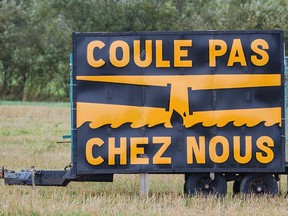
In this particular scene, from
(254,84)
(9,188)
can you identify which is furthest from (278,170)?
(9,188)

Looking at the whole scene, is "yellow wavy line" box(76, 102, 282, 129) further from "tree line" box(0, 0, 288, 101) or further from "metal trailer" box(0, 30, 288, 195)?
"tree line" box(0, 0, 288, 101)

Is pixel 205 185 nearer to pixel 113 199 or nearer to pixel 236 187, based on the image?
pixel 236 187

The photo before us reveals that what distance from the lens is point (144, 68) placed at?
41.3ft

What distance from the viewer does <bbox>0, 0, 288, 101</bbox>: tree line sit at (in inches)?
2251

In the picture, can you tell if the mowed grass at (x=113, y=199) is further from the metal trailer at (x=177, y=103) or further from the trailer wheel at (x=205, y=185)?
the metal trailer at (x=177, y=103)

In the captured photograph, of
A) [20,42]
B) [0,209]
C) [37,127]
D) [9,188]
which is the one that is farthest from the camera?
[20,42]

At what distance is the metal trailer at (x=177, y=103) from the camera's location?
1255cm

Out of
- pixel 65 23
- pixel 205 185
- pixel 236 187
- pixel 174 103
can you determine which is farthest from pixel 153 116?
pixel 65 23

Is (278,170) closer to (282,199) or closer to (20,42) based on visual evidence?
(282,199)

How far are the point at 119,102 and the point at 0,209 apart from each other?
282 centimetres

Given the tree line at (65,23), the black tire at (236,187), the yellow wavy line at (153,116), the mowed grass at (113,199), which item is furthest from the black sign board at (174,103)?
the tree line at (65,23)

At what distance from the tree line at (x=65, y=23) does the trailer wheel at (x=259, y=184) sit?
4336 centimetres

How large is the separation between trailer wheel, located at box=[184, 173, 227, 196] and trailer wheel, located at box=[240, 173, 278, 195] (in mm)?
331

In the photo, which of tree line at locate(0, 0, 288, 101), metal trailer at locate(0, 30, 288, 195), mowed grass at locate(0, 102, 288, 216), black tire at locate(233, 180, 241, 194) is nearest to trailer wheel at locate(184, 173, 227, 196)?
mowed grass at locate(0, 102, 288, 216)
